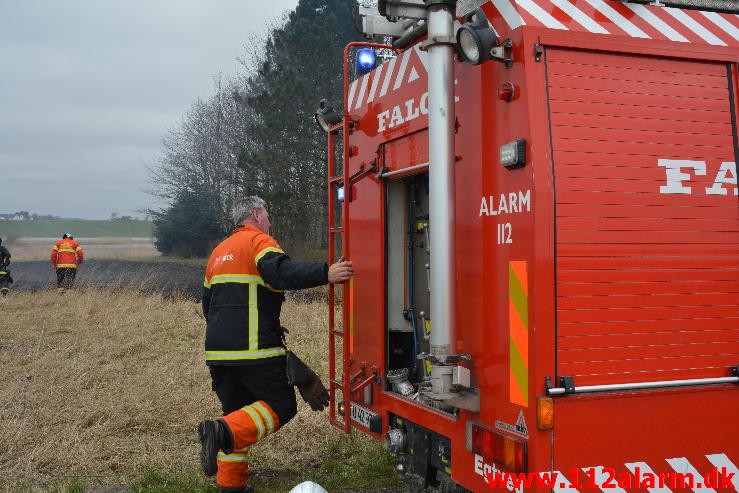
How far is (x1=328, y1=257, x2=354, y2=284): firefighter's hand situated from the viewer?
13.2 ft

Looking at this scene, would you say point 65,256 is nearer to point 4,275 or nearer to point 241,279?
point 4,275

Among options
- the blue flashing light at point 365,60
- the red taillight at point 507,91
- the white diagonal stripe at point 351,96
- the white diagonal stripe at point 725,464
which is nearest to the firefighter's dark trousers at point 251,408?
the white diagonal stripe at point 351,96

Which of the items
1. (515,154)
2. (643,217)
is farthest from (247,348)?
(643,217)

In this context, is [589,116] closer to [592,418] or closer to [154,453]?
[592,418]

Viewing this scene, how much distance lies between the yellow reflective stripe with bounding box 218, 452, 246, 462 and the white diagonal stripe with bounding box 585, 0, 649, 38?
10.6 feet

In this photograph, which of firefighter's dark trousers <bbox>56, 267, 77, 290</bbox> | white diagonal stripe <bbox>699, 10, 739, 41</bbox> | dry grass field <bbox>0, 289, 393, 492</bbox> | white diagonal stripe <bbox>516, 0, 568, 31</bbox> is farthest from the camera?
firefighter's dark trousers <bbox>56, 267, 77, 290</bbox>

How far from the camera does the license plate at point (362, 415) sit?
4.07 m

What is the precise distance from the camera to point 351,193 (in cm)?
442

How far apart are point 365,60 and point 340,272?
138 centimetres

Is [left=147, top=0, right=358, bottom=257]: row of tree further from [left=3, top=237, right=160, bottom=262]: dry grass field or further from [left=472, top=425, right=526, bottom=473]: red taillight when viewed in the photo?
[left=3, top=237, right=160, bottom=262]: dry grass field

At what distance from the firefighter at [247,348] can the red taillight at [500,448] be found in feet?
5.04

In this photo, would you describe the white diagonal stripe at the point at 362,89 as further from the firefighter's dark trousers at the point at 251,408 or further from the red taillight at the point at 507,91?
the firefighter's dark trousers at the point at 251,408

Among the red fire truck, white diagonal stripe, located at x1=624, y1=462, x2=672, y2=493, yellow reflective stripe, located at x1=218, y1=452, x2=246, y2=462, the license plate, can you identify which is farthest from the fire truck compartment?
yellow reflective stripe, located at x1=218, y1=452, x2=246, y2=462

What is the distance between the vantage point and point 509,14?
2834 mm
